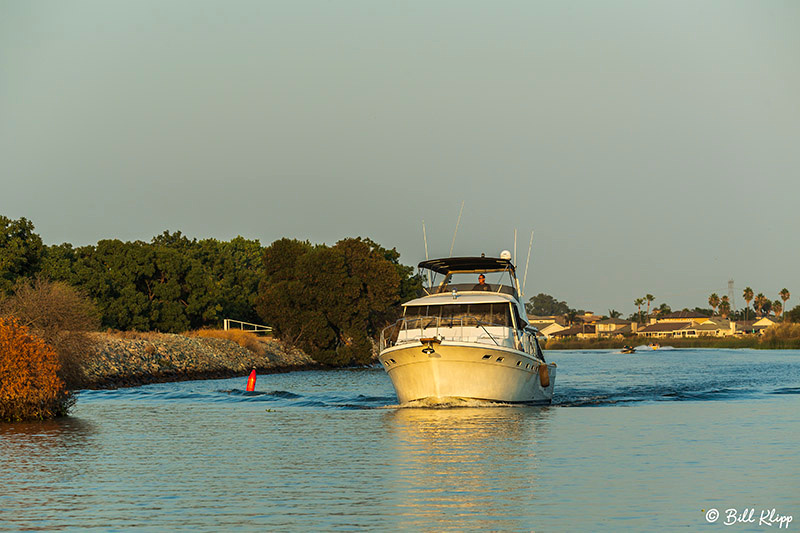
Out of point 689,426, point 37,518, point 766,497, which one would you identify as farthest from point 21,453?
point 689,426

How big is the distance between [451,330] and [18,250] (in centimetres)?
4126

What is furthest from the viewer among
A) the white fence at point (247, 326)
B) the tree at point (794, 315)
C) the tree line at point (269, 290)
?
the tree at point (794, 315)

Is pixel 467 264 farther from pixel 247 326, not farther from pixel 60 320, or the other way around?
pixel 247 326

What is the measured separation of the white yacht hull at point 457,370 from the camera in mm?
30797

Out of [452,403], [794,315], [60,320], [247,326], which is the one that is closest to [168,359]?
[60,320]

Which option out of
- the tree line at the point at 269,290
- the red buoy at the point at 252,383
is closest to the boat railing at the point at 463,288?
the red buoy at the point at 252,383

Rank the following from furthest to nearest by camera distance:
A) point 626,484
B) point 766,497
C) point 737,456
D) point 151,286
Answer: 1. point 151,286
2. point 737,456
3. point 626,484
4. point 766,497

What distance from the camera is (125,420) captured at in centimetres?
3078

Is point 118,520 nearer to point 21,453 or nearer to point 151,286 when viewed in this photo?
point 21,453

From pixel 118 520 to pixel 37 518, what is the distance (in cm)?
121

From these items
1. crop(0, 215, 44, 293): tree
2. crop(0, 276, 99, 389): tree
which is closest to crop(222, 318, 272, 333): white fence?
crop(0, 215, 44, 293): tree

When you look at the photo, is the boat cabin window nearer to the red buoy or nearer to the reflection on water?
the reflection on water

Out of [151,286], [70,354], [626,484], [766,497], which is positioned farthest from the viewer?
[151,286]

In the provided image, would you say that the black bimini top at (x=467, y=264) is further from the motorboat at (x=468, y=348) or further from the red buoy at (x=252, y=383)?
the red buoy at (x=252, y=383)
